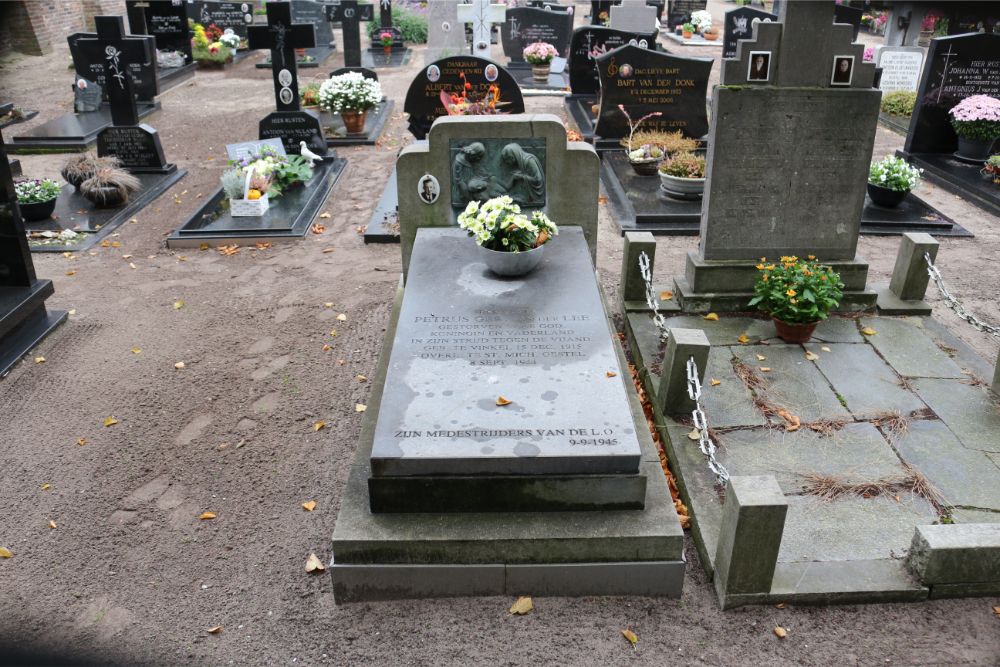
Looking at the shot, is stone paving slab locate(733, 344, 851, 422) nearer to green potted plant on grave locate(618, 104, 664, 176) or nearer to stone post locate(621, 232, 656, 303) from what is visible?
stone post locate(621, 232, 656, 303)

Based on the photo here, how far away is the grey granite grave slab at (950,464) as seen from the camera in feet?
14.5

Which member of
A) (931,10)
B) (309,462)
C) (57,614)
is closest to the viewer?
(57,614)

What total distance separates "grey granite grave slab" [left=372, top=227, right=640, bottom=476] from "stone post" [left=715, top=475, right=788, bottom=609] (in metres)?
0.53

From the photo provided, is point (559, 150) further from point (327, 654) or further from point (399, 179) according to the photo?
point (327, 654)

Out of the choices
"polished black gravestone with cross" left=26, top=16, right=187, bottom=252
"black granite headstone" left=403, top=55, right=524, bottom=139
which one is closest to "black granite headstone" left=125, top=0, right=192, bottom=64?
"polished black gravestone with cross" left=26, top=16, right=187, bottom=252

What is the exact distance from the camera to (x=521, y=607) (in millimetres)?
3861

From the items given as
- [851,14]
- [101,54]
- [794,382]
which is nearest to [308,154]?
[101,54]

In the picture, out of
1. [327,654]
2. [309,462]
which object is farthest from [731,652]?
[309,462]

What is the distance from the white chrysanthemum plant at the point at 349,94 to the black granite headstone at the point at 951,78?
845cm

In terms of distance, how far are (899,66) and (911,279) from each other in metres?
11.1

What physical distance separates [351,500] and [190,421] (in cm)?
204

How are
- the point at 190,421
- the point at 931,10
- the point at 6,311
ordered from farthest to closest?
the point at 931,10 < the point at 6,311 < the point at 190,421

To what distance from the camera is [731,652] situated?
11.8 ft

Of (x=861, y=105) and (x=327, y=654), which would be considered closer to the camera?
(x=327, y=654)
